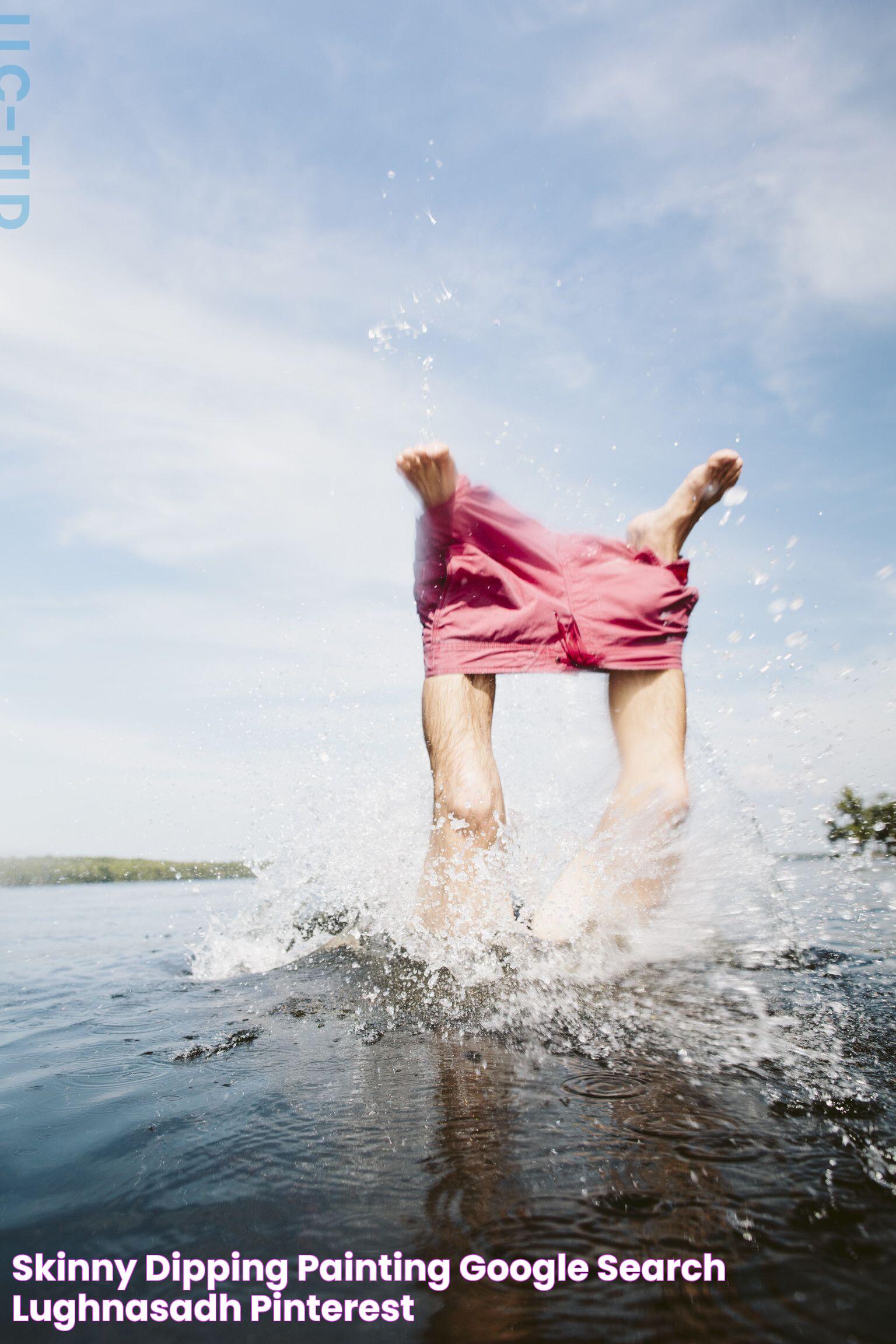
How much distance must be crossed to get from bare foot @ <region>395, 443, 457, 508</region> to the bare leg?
0.59m

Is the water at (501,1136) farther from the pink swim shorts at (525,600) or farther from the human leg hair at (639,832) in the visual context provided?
the pink swim shorts at (525,600)

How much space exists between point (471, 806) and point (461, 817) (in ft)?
0.16

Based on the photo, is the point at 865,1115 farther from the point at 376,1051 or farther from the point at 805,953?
the point at 805,953

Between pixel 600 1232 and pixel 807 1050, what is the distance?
32.4 inches

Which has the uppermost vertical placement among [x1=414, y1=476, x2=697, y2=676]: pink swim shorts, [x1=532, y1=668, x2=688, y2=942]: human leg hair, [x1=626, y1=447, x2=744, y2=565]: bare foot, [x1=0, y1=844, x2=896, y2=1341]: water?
[x1=626, y1=447, x2=744, y2=565]: bare foot

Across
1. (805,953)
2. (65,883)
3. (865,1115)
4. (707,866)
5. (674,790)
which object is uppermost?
(674,790)

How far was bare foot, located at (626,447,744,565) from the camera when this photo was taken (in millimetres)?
2590

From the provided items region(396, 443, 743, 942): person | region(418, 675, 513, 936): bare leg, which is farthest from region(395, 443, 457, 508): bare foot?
region(418, 675, 513, 936): bare leg

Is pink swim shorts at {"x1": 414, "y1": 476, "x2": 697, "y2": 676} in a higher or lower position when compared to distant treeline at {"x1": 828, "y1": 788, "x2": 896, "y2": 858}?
higher

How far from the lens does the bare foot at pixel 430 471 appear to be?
7.39ft

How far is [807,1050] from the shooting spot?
146 centimetres

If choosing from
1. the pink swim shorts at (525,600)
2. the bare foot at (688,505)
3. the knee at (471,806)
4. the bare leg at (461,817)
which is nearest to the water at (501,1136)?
the bare leg at (461,817)

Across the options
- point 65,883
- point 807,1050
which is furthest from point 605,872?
point 65,883

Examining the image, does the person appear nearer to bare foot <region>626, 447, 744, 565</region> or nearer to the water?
bare foot <region>626, 447, 744, 565</region>
